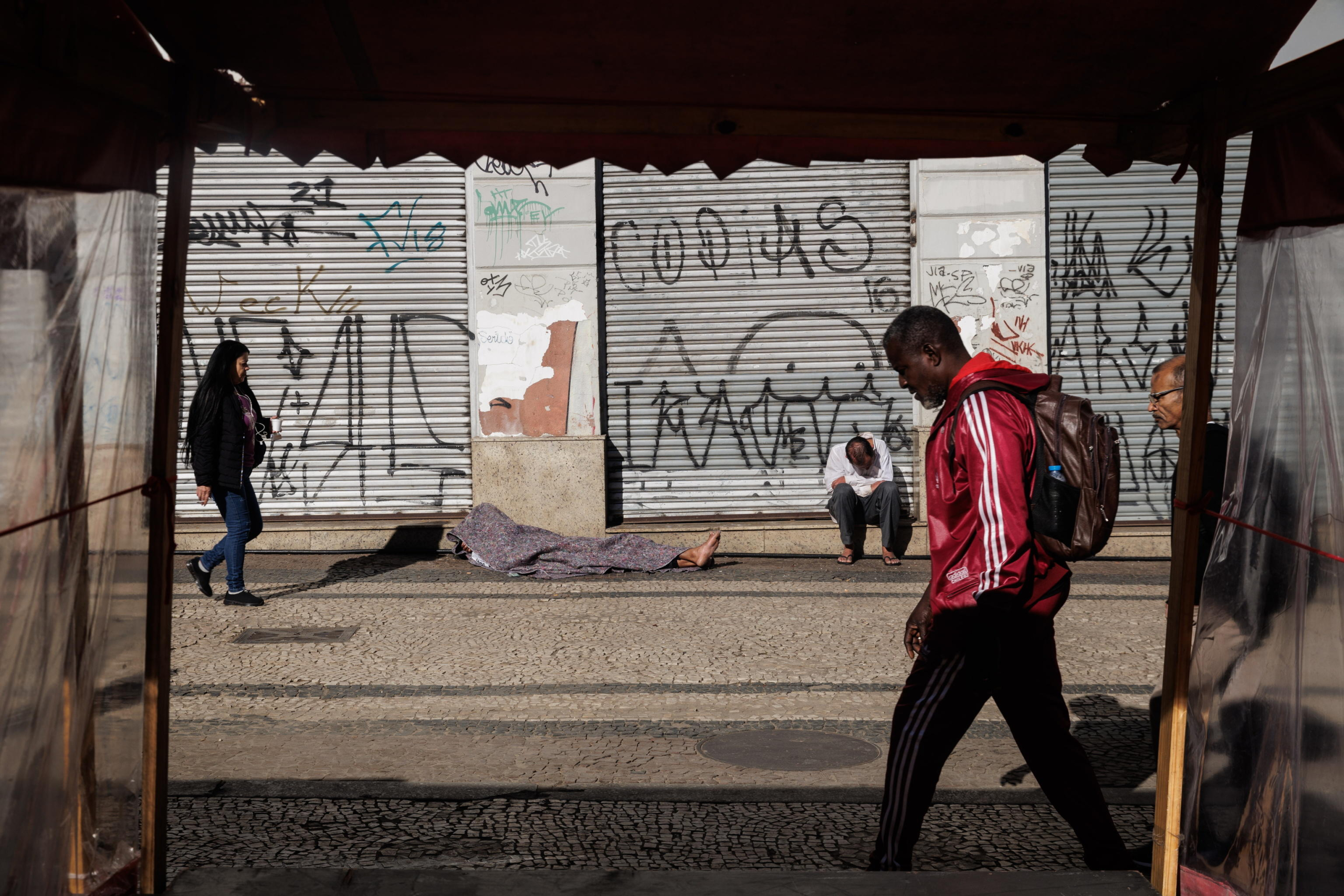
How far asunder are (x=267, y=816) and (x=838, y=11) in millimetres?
3348

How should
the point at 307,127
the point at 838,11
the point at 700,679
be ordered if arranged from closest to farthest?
1. the point at 838,11
2. the point at 307,127
3. the point at 700,679

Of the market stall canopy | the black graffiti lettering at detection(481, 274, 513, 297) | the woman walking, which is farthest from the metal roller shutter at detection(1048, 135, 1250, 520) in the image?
the market stall canopy

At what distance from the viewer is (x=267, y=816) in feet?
13.9

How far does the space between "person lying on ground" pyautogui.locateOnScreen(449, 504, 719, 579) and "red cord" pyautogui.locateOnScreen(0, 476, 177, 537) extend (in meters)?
6.63

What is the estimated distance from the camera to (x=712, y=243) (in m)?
10.8

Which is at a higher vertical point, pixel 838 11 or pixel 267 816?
pixel 838 11

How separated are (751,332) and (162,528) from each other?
8342mm

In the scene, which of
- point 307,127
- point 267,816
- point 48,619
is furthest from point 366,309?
point 48,619

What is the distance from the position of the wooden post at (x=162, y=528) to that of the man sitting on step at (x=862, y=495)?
25.5 feet

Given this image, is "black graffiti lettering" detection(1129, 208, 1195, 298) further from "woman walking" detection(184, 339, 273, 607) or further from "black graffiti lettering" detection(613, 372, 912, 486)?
"woman walking" detection(184, 339, 273, 607)

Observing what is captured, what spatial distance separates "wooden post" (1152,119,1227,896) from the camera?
2947 millimetres

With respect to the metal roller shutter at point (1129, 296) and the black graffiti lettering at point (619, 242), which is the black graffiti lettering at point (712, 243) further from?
the metal roller shutter at point (1129, 296)

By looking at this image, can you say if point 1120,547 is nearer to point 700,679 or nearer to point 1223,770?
point 700,679

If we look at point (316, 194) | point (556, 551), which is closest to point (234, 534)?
point (556, 551)
